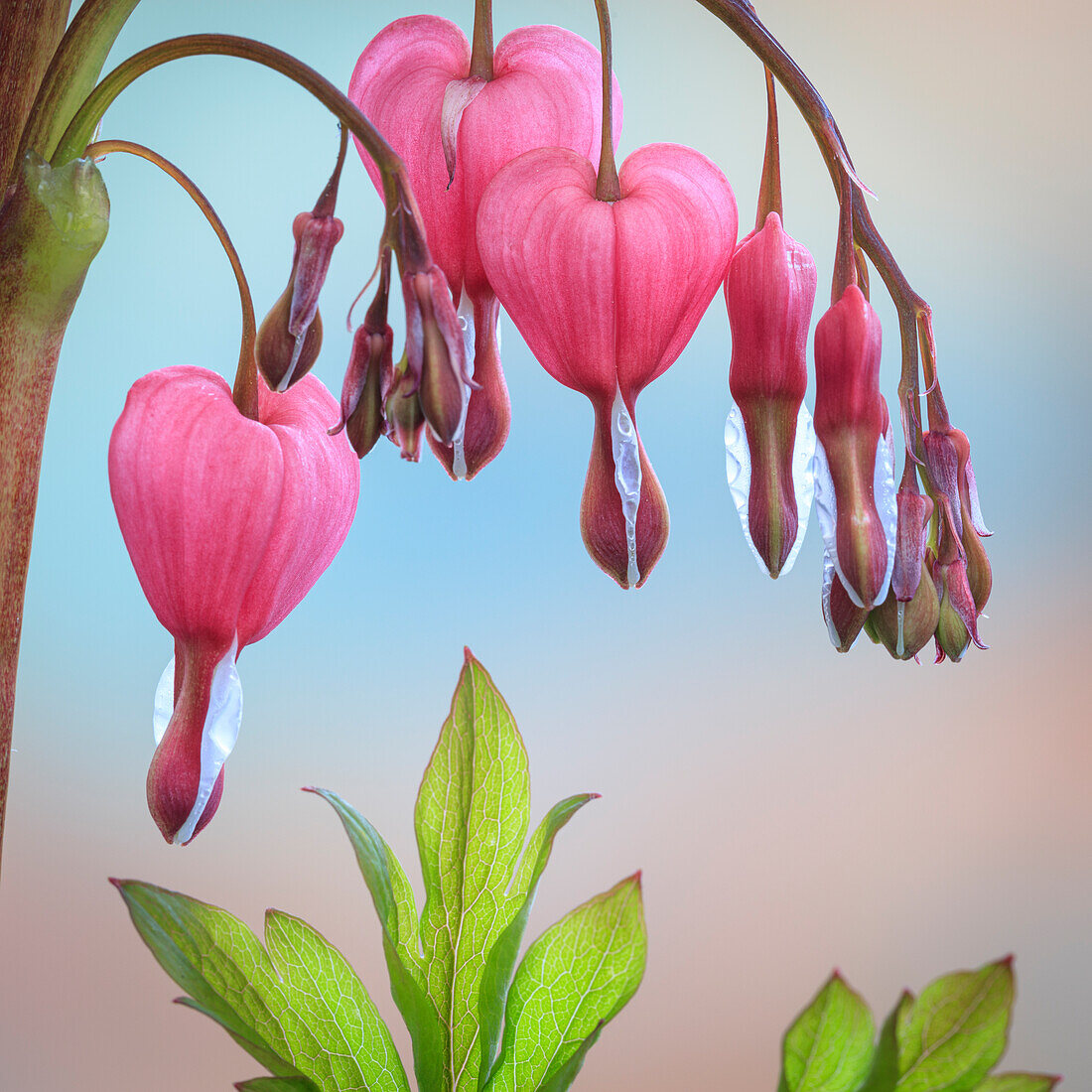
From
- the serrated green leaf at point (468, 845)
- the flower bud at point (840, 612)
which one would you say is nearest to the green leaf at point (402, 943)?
the serrated green leaf at point (468, 845)

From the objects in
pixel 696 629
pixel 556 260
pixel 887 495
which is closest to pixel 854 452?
pixel 887 495

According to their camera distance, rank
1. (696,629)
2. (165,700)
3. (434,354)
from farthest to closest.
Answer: (696,629)
(165,700)
(434,354)

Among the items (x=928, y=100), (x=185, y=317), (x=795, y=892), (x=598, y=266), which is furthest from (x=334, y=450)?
(x=928, y=100)

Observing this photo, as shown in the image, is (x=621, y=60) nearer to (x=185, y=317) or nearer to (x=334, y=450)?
(x=185, y=317)

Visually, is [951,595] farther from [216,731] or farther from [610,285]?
[216,731]

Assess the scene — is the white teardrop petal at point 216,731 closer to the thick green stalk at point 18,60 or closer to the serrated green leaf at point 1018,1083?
the thick green stalk at point 18,60

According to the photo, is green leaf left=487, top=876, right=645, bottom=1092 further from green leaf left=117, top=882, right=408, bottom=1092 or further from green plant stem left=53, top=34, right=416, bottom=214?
green plant stem left=53, top=34, right=416, bottom=214

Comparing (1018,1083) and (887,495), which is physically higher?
(887,495)
